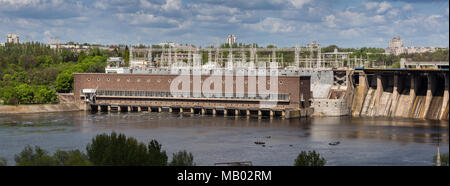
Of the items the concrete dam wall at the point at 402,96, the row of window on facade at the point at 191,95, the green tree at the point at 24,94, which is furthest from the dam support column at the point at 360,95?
the green tree at the point at 24,94

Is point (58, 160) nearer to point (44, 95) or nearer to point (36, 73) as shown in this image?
point (44, 95)

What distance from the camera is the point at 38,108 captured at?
3916cm

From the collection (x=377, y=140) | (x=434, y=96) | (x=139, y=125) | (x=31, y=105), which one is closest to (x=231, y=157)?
(x=377, y=140)

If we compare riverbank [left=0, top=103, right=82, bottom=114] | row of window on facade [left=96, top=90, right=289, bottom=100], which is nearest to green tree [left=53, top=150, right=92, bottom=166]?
row of window on facade [left=96, top=90, right=289, bottom=100]

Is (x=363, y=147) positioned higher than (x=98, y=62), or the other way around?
(x=98, y=62)

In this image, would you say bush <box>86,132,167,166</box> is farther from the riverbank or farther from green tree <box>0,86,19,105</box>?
green tree <box>0,86,19,105</box>

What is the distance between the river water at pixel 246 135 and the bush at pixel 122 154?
4.52m

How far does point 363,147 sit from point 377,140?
1.90m

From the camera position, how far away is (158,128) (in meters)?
30.0

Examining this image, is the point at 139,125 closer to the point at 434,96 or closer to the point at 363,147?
the point at 363,147

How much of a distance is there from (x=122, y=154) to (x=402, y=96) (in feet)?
79.7

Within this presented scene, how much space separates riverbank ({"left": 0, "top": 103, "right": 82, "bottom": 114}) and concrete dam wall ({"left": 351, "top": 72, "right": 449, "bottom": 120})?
18.0m
